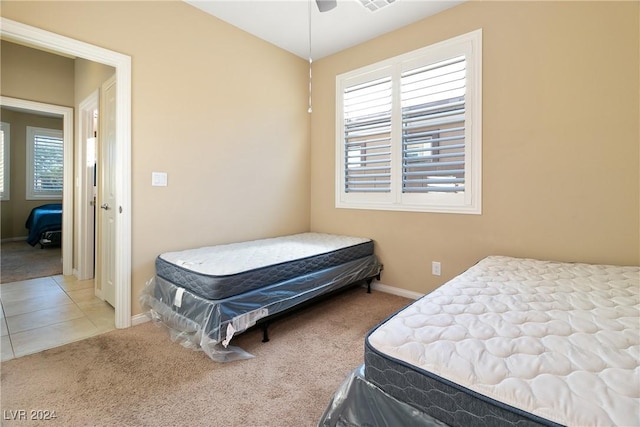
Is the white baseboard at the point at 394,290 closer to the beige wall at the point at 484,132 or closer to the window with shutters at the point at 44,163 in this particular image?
the beige wall at the point at 484,132

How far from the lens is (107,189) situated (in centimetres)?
288

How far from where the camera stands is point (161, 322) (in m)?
2.39

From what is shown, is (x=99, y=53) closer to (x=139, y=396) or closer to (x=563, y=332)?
(x=139, y=396)

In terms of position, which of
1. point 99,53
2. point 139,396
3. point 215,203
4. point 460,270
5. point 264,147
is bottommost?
point 139,396

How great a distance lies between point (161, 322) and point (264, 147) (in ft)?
6.66

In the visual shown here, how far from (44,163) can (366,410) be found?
8.50m

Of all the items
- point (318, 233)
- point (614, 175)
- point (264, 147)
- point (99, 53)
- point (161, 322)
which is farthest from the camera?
point (318, 233)

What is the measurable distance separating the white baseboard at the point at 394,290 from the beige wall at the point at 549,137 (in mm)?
100


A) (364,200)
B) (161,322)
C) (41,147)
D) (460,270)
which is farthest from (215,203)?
(41,147)

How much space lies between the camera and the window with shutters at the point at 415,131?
8.68ft

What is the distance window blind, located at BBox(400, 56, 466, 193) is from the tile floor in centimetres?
306

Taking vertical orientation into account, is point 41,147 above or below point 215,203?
above

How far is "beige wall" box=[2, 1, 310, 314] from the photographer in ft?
7.71

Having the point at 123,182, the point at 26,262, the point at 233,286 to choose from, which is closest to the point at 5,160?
the point at 26,262
